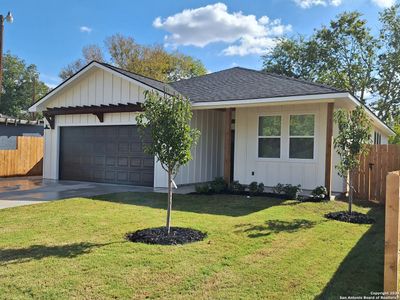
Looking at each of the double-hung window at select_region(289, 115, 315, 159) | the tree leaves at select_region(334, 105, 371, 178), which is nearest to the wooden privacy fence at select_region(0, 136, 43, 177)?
the double-hung window at select_region(289, 115, 315, 159)

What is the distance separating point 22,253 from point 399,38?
3198 centimetres

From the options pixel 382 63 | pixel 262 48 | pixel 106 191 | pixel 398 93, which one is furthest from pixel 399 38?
pixel 106 191

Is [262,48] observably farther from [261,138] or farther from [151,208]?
[151,208]

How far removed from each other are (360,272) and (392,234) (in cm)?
97

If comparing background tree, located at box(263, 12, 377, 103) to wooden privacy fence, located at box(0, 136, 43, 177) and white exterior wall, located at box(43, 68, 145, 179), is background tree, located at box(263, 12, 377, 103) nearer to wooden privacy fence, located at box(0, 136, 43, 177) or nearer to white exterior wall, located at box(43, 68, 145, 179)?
white exterior wall, located at box(43, 68, 145, 179)

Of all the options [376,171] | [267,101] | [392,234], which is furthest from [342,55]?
[392,234]

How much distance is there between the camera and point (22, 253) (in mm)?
4523

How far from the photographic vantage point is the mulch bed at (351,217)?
7.02 metres

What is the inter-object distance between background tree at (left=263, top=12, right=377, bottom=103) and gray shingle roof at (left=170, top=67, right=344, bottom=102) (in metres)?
17.4

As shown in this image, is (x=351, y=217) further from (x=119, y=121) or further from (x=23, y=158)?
(x=23, y=158)

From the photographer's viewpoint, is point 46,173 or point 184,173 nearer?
point 184,173

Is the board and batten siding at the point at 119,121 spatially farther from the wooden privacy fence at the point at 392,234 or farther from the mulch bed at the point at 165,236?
the wooden privacy fence at the point at 392,234

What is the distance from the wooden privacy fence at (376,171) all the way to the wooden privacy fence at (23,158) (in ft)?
45.4

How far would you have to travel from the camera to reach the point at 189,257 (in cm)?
450
